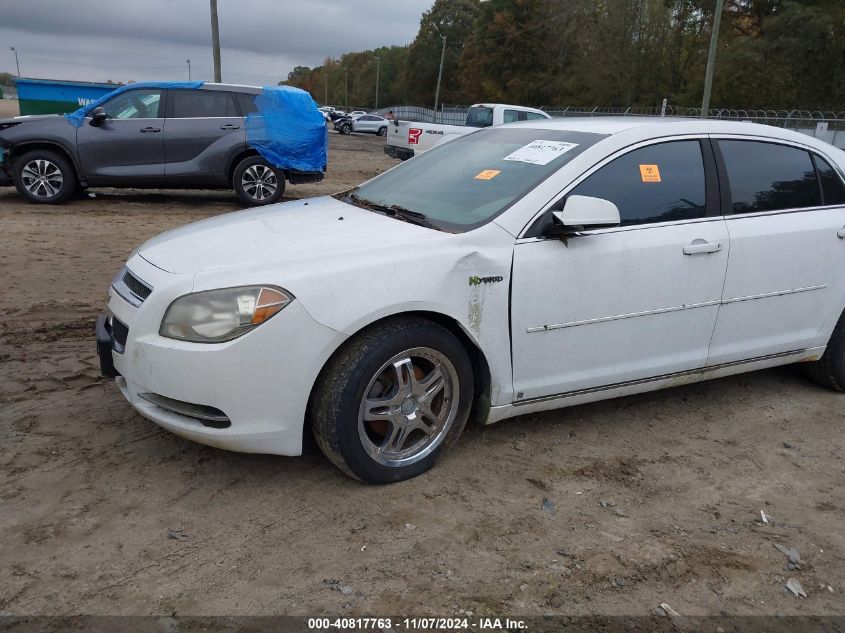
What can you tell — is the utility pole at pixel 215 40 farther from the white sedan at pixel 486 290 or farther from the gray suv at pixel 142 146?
the white sedan at pixel 486 290

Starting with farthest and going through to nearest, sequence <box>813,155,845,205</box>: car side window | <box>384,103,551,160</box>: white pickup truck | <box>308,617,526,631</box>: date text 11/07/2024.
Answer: <box>384,103,551,160</box>: white pickup truck, <box>813,155,845,205</box>: car side window, <box>308,617,526,631</box>: date text 11/07/2024

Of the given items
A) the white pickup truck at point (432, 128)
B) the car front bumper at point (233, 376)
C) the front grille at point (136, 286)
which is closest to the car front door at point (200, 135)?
the white pickup truck at point (432, 128)

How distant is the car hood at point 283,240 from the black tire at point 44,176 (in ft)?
25.3

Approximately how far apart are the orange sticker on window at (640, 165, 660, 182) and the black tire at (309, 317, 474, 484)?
139 centimetres

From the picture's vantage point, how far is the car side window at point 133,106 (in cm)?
1046

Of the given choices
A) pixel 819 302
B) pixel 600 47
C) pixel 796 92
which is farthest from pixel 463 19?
pixel 819 302

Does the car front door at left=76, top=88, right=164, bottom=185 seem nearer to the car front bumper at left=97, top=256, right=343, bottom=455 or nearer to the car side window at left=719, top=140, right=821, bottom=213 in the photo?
the car front bumper at left=97, top=256, right=343, bottom=455

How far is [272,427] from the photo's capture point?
9.80 ft

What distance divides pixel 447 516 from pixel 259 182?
354 inches

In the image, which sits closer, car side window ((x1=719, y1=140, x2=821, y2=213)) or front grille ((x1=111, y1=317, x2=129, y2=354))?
front grille ((x1=111, y1=317, x2=129, y2=354))

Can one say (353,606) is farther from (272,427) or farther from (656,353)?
(656,353)

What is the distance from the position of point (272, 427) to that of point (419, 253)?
97 centimetres

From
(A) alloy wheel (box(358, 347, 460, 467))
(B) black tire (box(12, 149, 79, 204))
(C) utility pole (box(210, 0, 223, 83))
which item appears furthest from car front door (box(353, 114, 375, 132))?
(A) alloy wheel (box(358, 347, 460, 467))

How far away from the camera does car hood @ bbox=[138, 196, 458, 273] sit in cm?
313
